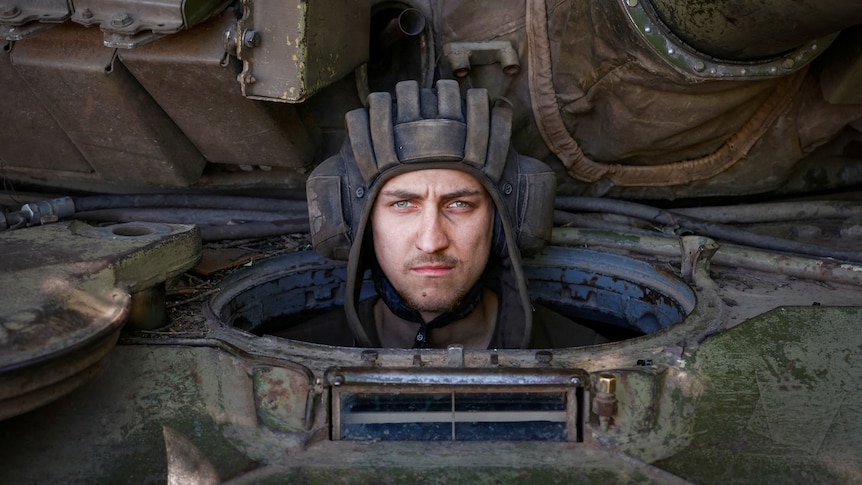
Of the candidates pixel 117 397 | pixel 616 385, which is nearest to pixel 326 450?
pixel 117 397

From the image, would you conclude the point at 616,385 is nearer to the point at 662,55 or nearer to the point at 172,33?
the point at 662,55

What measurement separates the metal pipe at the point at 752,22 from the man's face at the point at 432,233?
2.81 feet

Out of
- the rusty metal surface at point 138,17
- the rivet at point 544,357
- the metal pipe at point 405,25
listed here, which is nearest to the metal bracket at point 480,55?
the metal pipe at point 405,25

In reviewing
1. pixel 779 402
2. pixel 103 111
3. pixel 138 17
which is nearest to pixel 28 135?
pixel 103 111

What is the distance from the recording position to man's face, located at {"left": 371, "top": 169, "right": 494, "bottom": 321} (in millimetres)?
3186

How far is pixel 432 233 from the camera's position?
10.5 feet

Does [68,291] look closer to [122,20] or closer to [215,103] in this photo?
[122,20]

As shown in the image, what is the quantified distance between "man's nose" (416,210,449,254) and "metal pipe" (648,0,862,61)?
102cm

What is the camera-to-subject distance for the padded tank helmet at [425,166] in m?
3.09

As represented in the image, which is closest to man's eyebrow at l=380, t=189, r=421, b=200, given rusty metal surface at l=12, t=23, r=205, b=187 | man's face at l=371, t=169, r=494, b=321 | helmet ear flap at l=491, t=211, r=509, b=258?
man's face at l=371, t=169, r=494, b=321

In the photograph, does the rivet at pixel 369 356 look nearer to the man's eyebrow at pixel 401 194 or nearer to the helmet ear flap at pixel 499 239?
the man's eyebrow at pixel 401 194

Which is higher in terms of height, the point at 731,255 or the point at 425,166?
the point at 425,166

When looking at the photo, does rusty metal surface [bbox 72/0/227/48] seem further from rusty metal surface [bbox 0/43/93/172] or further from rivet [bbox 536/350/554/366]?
rivet [bbox 536/350/554/366]

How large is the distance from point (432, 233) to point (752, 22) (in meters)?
1.19
